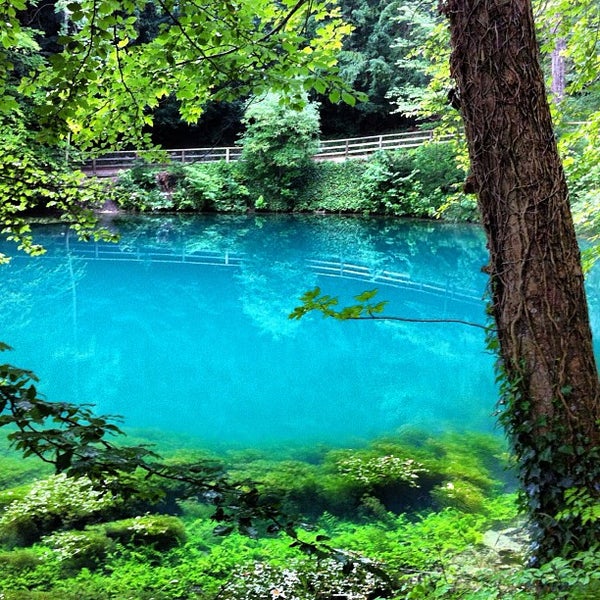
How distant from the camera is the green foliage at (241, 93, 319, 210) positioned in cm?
2169

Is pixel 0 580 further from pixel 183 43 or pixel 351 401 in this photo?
pixel 351 401

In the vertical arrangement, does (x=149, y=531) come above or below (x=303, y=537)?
above

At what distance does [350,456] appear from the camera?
5.86m

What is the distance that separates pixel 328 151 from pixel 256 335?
16.0 metres

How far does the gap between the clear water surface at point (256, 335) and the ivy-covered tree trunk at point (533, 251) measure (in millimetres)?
2314

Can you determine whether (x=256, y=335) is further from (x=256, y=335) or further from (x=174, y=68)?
(x=174, y=68)

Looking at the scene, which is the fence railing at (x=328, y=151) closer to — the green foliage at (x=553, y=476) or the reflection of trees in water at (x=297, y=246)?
the reflection of trees in water at (x=297, y=246)

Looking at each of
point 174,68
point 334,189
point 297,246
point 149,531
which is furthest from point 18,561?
point 334,189

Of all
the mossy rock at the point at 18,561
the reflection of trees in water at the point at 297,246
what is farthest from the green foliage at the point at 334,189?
the mossy rock at the point at 18,561

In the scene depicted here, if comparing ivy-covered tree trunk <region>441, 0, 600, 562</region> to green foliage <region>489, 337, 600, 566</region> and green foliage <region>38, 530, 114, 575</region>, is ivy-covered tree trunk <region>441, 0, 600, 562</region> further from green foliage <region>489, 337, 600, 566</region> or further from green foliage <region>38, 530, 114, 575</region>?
green foliage <region>38, 530, 114, 575</region>

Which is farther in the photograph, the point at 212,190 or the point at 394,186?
the point at 212,190

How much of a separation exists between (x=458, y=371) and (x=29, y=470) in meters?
6.06

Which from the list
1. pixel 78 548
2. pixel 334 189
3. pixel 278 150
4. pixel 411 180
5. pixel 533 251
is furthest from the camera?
pixel 334 189

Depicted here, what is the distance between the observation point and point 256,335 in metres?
10.7
